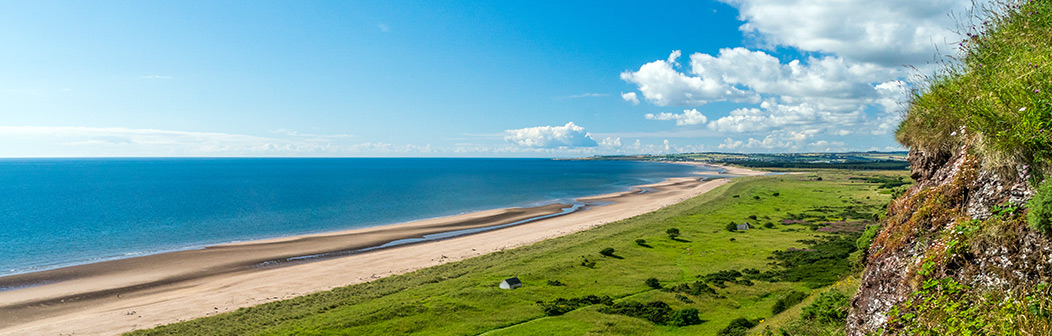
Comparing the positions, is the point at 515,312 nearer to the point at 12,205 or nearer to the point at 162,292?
the point at 162,292

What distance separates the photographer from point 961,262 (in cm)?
882

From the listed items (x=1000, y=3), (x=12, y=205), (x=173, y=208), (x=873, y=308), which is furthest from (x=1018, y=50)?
(x=12, y=205)

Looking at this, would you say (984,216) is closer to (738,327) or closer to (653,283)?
(738,327)

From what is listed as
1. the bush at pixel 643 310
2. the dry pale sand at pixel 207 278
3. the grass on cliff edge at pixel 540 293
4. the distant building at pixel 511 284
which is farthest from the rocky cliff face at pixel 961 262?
the dry pale sand at pixel 207 278

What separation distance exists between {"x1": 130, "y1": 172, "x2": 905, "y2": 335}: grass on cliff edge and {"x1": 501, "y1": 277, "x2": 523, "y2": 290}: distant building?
76 cm

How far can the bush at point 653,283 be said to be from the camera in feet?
135

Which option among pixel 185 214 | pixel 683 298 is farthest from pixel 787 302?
pixel 185 214

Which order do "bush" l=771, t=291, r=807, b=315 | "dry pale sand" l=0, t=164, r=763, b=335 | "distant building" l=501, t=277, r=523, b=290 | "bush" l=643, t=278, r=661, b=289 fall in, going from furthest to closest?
"dry pale sand" l=0, t=164, r=763, b=335 → "bush" l=643, t=278, r=661, b=289 → "distant building" l=501, t=277, r=523, b=290 → "bush" l=771, t=291, r=807, b=315

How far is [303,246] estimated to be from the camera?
74.8 meters

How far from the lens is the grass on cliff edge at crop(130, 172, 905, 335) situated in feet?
107

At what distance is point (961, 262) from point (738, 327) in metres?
22.2

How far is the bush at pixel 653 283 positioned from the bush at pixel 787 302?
10577mm

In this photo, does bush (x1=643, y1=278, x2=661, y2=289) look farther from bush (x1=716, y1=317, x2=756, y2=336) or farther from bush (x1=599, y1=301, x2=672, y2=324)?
bush (x1=716, y1=317, x2=756, y2=336)

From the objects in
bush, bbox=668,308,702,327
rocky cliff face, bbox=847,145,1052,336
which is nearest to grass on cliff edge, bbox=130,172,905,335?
bush, bbox=668,308,702,327
